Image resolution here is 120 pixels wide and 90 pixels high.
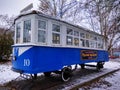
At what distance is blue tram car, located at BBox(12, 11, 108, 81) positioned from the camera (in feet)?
23.1

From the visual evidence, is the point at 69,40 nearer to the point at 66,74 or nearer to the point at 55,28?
the point at 55,28

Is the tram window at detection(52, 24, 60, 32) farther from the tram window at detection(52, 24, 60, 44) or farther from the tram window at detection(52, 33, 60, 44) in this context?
the tram window at detection(52, 33, 60, 44)

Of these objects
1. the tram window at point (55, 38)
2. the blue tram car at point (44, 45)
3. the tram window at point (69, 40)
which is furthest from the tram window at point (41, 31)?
the tram window at point (69, 40)

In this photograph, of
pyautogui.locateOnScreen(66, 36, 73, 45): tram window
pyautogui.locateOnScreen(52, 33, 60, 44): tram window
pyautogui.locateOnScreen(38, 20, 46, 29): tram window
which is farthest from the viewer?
pyautogui.locateOnScreen(66, 36, 73, 45): tram window

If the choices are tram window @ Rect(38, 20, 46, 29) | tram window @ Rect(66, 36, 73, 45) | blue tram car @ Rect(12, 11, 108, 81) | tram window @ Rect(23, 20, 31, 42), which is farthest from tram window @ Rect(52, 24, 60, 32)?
tram window @ Rect(23, 20, 31, 42)

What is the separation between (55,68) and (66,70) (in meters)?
→ 1.08

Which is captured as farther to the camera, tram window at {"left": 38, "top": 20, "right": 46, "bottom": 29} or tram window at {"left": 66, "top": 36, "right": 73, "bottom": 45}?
tram window at {"left": 66, "top": 36, "right": 73, "bottom": 45}

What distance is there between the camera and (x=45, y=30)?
7684mm

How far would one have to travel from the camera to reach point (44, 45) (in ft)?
24.1

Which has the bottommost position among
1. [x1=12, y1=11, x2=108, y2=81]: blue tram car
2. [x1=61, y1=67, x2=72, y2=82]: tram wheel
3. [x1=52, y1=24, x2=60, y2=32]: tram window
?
[x1=61, y1=67, x2=72, y2=82]: tram wheel

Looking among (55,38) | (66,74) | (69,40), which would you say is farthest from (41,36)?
(66,74)

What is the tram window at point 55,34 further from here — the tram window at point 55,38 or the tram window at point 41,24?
the tram window at point 41,24

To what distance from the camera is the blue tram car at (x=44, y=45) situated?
7.05m

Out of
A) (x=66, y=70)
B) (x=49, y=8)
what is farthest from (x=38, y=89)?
(x=49, y=8)
